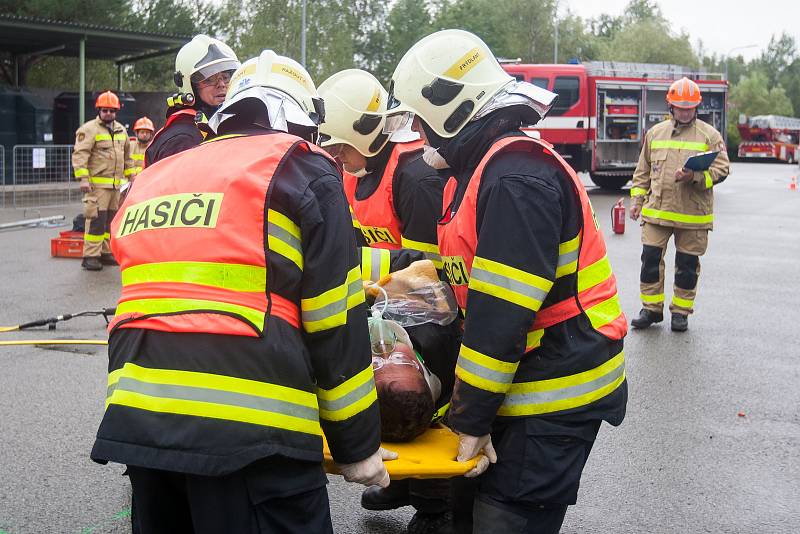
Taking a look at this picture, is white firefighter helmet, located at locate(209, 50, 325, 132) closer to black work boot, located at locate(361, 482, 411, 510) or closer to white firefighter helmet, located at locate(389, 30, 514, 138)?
white firefighter helmet, located at locate(389, 30, 514, 138)

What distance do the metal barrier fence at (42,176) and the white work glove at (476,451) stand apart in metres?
16.8

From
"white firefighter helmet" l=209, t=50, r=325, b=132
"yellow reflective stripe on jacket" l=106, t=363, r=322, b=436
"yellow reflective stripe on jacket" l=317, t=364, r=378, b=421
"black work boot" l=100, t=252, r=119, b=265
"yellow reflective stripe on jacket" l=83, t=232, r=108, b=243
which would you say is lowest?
"black work boot" l=100, t=252, r=119, b=265

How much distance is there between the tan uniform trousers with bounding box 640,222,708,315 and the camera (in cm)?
801

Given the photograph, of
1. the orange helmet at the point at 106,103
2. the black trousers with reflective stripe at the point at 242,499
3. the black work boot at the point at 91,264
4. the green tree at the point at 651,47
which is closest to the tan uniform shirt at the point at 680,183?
the black trousers with reflective stripe at the point at 242,499

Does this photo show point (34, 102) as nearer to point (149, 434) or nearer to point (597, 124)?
point (597, 124)

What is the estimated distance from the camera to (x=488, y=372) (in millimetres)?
2654

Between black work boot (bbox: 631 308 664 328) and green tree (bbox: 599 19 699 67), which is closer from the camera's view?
black work boot (bbox: 631 308 664 328)

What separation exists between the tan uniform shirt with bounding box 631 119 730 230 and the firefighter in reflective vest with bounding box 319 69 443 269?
4171 mm

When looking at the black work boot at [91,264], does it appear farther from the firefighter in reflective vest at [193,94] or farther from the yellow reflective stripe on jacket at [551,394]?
the yellow reflective stripe on jacket at [551,394]

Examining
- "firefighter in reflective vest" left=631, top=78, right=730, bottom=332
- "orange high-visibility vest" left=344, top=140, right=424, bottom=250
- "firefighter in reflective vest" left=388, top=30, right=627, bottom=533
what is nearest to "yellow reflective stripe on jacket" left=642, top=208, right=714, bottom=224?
"firefighter in reflective vest" left=631, top=78, right=730, bottom=332

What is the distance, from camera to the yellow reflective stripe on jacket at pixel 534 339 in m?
2.75

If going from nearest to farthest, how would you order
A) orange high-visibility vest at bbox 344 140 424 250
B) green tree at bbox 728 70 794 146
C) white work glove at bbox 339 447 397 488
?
white work glove at bbox 339 447 397 488 < orange high-visibility vest at bbox 344 140 424 250 < green tree at bbox 728 70 794 146

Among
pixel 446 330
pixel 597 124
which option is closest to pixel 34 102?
pixel 597 124

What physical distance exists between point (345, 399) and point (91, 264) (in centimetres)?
952
